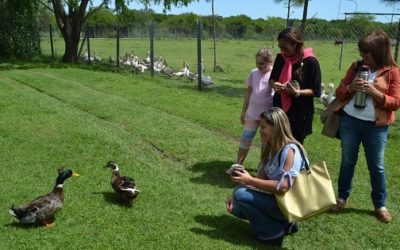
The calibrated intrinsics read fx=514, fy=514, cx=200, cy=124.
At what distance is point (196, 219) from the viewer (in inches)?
214

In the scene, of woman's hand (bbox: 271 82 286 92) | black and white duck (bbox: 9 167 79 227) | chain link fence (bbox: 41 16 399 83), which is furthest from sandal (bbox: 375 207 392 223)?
chain link fence (bbox: 41 16 399 83)

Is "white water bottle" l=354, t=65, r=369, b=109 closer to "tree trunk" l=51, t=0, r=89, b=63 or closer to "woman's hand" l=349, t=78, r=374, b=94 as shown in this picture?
"woman's hand" l=349, t=78, r=374, b=94

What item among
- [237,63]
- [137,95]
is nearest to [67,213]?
[137,95]

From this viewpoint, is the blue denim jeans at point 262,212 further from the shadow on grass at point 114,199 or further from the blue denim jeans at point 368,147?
the shadow on grass at point 114,199

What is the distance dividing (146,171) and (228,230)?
7.08 feet

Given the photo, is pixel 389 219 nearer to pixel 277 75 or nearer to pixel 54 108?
pixel 277 75

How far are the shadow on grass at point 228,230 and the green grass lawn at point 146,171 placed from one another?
11 mm

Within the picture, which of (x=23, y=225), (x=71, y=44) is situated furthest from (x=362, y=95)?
(x=71, y=44)

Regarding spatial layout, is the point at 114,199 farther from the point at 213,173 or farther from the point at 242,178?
the point at 242,178

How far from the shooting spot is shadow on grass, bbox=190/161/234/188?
673 cm

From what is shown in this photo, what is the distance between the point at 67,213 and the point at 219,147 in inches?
140

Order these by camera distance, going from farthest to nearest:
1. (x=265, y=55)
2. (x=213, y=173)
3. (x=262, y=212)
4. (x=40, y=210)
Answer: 1. (x=213, y=173)
2. (x=265, y=55)
3. (x=40, y=210)
4. (x=262, y=212)

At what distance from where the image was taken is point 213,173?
7137 millimetres

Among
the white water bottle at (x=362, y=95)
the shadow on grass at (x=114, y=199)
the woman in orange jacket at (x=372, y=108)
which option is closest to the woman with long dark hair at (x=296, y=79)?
the woman in orange jacket at (x=372, y=108)
